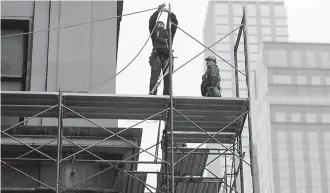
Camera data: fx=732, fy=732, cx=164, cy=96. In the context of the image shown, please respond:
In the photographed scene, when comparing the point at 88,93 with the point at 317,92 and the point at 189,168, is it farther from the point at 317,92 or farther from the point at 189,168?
the point at 317,92

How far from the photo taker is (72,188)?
15016 mm

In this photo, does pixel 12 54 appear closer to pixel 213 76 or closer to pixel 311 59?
pixel 213 76

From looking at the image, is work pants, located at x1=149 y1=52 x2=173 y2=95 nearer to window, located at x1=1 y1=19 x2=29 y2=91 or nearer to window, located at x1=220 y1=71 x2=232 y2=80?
window, located at x1=1 y1=19 x2=29 y2=91

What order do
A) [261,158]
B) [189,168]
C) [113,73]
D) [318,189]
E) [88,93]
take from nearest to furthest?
[88,93] → [113,73] → [189,168] → [318,189] → [261,158]

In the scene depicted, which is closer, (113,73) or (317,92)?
(113,73)

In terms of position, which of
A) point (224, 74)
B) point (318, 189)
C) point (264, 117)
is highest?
point (224, 74)

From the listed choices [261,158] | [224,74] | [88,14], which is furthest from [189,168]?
[224,74]

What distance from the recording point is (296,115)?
112 m

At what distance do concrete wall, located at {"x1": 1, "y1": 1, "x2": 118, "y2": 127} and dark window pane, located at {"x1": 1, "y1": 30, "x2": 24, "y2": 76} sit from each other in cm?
30

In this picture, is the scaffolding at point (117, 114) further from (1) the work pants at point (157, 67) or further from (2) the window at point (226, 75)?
(2) the window at point (226, 75)

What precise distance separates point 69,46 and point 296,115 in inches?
3899

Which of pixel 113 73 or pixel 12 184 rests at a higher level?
pixel 113 73

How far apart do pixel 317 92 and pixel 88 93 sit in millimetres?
102061

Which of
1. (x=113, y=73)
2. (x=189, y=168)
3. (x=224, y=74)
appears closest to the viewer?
(x=113, y=73)
